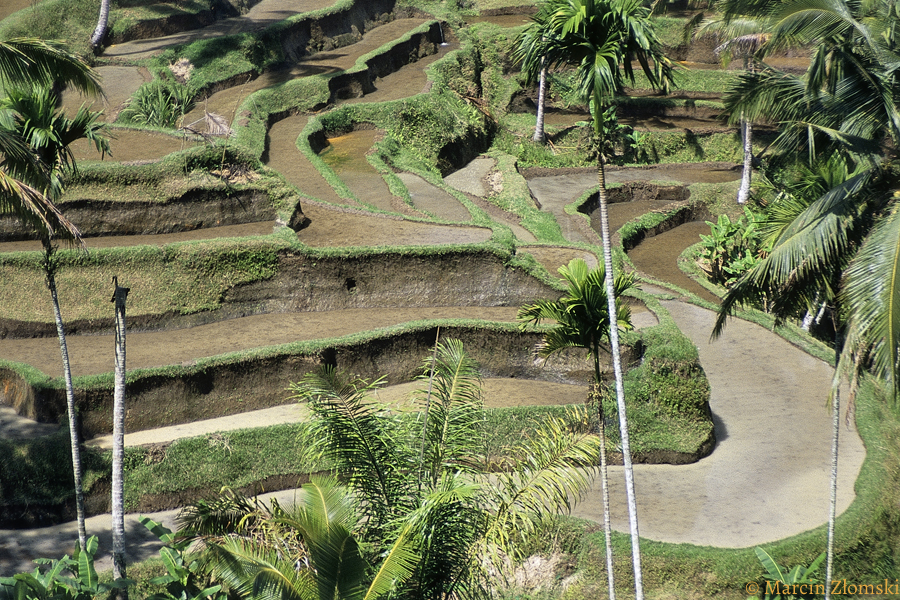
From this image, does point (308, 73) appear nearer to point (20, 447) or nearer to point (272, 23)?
point (272, 23)

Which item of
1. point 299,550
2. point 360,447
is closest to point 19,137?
point 360,447

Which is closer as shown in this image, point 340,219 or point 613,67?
point 613,67

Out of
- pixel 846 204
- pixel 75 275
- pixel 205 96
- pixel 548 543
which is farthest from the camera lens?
pixel 205 96

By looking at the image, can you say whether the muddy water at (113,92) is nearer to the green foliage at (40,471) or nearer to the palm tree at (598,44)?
the green foliage at (40,471)

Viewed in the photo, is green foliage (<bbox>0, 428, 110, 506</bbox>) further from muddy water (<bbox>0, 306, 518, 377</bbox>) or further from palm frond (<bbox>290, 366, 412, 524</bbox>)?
palm frond (<bbox>290, 366, 412, 524</bbox>)

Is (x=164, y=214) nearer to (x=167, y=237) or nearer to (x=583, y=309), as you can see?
(x=167, y=237)

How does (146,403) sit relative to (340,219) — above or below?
below

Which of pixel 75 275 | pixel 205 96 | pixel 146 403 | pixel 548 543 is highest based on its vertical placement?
pixel 205 96

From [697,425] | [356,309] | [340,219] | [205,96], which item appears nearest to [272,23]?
[205,96]

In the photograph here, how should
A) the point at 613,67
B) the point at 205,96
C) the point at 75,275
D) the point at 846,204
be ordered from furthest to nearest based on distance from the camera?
the point at 205,96 → the point at 75,275 → the point at 846,204 → the point at 613,67
